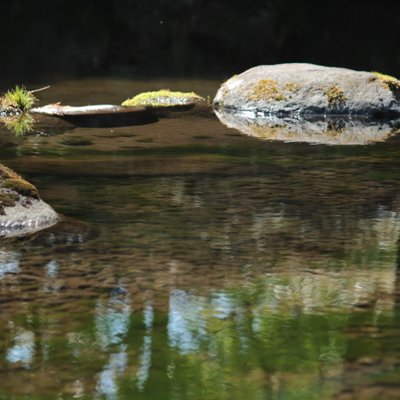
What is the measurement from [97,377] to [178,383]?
420mm

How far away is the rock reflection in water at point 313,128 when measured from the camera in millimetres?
12008

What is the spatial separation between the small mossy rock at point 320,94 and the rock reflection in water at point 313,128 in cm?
29

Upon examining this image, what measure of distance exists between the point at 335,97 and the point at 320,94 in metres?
0.25

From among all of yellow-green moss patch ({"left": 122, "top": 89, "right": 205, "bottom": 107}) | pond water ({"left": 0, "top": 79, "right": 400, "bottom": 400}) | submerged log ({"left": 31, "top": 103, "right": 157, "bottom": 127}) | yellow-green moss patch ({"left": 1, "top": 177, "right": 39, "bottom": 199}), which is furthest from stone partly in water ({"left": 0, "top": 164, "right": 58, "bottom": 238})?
yellow-green moss patch ({"left": 122, "top": 89, "right": 205, "bottom": 107})

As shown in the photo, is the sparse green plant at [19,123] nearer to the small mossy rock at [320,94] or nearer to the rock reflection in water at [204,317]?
the small mossy rock at [320,94]

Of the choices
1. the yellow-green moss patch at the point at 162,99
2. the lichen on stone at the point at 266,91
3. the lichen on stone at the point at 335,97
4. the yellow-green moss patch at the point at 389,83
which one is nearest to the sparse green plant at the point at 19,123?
the yellow-green moss patch at the point at 162,99

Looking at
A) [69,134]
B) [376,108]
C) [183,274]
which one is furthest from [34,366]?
[376,108]

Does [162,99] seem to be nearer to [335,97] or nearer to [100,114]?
[100,114]

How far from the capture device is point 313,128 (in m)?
13.0

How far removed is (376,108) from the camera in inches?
557

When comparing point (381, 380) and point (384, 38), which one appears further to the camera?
point (384, 38)

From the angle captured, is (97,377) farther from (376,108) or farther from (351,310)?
(376,108)

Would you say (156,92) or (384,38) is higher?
(384,38)

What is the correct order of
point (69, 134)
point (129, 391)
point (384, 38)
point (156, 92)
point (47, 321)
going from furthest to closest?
point (384, 38) → point (156, 92) → point (69, 134) → point (47, 321) → point (129, 391)
